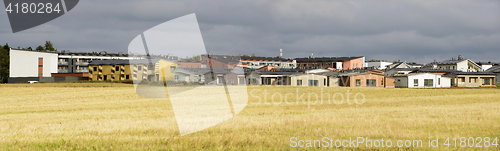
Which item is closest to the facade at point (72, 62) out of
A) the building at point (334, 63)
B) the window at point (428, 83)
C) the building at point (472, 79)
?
the building at point (334, 63)

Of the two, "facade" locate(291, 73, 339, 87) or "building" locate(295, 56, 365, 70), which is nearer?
"facade" locate(291, 73, 339, 87)

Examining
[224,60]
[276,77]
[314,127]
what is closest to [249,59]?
[224,60]

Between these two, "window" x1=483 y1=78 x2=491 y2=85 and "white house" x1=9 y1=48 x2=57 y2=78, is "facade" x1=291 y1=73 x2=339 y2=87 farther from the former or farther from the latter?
"white house" x1=9 y1=48 x2=57 y2=78

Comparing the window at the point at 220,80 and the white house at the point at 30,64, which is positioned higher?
the white house at the point at 30,64

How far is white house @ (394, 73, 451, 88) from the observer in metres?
70.6

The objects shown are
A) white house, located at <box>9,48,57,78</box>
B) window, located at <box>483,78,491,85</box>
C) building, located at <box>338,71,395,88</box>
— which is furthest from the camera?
white house, located at <box>9,48,57,78</box>

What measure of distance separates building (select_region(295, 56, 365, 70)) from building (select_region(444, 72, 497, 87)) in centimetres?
5162

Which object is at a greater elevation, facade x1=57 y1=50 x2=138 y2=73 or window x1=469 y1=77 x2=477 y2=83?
facade x1=57 y1=50 x2=138 y2=73

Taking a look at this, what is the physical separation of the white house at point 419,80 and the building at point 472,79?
353 cm

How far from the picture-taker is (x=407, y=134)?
13.6 metres

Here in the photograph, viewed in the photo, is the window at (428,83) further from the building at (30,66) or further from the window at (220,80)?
the building at (30,66)

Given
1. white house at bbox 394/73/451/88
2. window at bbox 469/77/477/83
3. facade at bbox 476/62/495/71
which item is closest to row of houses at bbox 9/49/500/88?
white house at bbox 394/73/451/88

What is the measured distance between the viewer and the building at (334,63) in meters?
130

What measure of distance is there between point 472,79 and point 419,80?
1554cm
